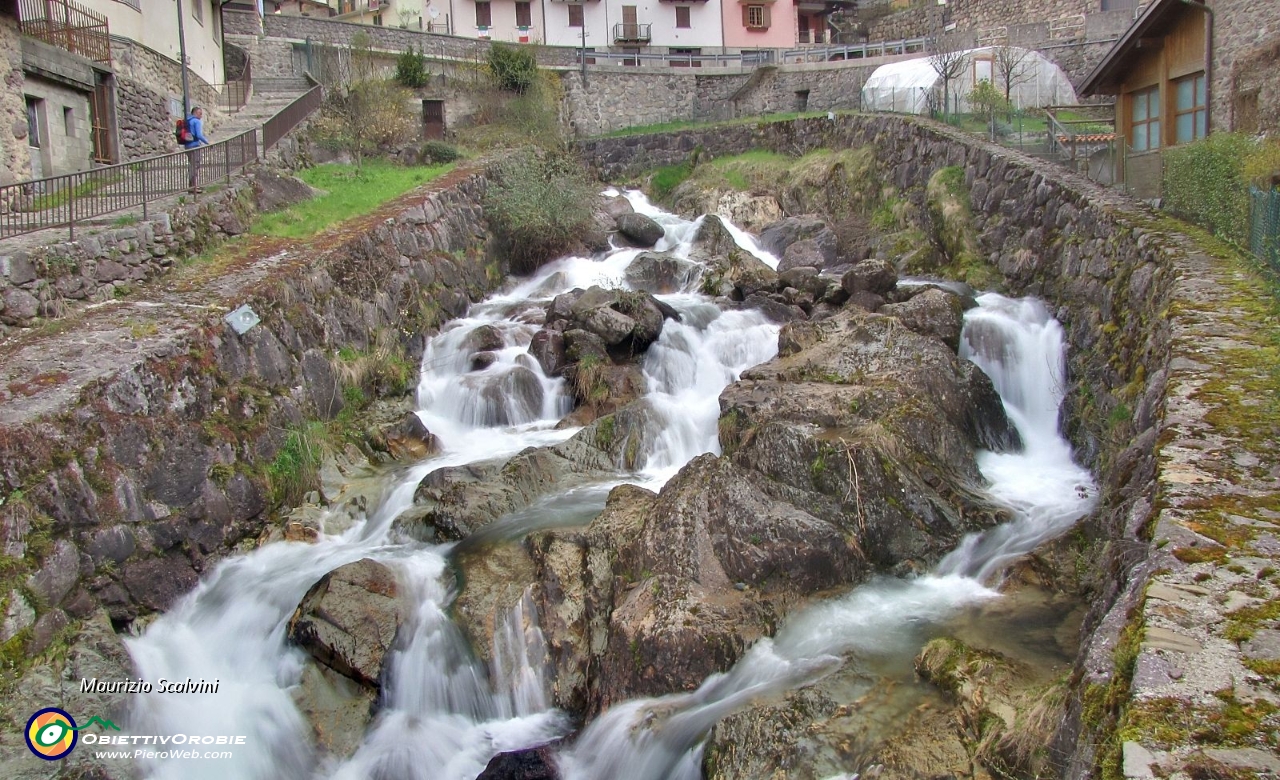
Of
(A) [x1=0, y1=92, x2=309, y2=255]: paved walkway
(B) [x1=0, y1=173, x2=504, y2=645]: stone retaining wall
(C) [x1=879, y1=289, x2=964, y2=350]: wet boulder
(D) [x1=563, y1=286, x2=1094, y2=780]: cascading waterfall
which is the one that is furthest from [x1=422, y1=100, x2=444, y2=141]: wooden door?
(D) [x1=563, y1=286, x2=1094, y2=780]: cascading waterfall

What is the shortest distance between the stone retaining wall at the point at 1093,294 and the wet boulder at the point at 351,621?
254 inches

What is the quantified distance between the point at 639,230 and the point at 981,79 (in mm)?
12599

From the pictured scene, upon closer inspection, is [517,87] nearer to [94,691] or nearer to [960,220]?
[960,220]

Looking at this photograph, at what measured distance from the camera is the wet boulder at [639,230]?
25.5 meters

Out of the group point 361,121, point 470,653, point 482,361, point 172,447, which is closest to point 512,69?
point 361,121

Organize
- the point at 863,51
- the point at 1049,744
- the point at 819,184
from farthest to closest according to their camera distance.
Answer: the point at 863,51 → the point at 819,184 → the point at 1049,744

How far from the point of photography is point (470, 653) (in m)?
9.44

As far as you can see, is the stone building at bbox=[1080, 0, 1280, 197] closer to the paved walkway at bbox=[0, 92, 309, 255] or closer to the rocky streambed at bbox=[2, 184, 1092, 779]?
the rocky streambed at bbox=[2, 184, 1092, 779]

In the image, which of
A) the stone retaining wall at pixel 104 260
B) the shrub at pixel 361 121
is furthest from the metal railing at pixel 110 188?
the shrub at pixel 361 121

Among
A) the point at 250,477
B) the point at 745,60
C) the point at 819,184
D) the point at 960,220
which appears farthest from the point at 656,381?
the point at 745,60

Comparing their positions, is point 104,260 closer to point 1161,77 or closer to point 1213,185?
point 1213,185

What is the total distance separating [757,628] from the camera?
28.9 ft

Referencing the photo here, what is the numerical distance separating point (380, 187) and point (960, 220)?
1366 cm

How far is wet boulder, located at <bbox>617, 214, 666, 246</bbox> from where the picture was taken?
83.8 ft
